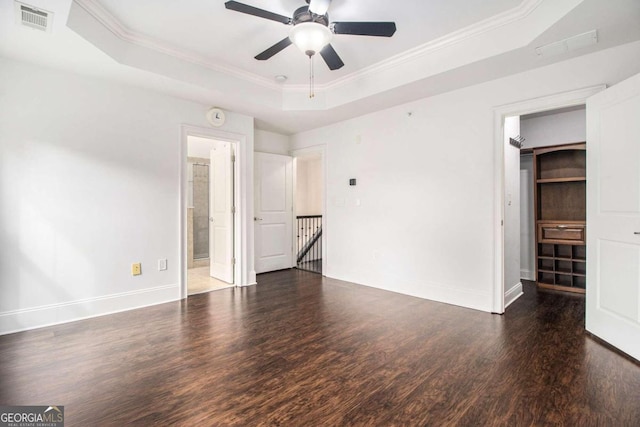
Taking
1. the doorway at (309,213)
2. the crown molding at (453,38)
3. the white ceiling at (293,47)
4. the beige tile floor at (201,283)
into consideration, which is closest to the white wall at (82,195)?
the white ceiling at (293,47)

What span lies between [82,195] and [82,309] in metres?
1.23

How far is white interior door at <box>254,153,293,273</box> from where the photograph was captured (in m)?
5.52

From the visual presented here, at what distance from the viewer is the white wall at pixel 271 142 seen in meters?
5.56

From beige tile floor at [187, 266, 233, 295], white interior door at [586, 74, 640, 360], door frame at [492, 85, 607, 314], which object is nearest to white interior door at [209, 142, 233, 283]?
beige tile floor at [187, 266, 233, 295]

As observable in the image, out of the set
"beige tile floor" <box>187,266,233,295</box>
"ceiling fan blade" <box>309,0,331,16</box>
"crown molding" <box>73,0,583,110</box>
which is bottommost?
"beige tile floor" <box>187,266,233,295</box>

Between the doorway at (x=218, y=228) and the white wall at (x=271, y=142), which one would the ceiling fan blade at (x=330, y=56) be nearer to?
the doorway at (x=218, y=228)

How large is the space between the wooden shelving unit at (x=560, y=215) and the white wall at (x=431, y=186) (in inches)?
69.5

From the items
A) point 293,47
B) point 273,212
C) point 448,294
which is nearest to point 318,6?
point 293,47

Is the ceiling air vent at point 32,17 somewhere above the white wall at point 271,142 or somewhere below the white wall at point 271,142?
above

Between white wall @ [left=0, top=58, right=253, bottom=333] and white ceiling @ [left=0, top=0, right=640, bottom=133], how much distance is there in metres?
0.27

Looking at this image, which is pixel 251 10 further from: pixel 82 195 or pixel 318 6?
pixel 82 195

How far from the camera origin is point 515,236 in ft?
13.7

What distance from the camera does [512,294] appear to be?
3914mm

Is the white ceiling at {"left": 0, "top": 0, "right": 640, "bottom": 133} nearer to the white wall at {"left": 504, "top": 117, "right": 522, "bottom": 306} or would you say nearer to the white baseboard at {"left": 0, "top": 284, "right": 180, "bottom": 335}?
the white wall at {"left": 504, "top": 117, "right": 522, "bottom": 306}
